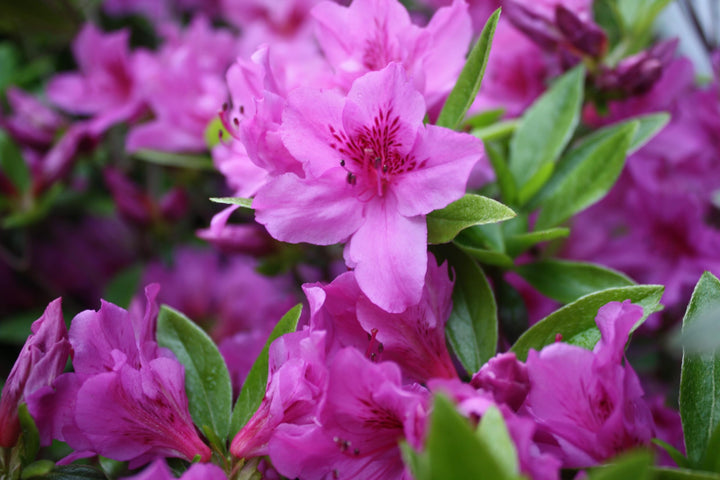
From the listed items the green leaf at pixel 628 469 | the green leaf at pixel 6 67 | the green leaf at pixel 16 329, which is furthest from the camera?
the green leaf at pixel 6 67

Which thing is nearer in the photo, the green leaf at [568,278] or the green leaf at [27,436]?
the green leaf at [27,436]

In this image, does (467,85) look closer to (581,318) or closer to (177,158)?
(581,318)

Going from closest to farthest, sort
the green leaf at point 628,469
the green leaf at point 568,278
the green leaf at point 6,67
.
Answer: the green leaf at point 628,469, the green leaf at point 568,278, the green leaf at point 6,67

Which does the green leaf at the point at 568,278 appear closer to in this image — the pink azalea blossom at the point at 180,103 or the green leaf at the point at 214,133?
the green leaf at the point at 214,133

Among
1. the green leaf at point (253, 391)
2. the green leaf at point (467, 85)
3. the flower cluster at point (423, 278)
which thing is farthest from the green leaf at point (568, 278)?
the green leaf at point (253, 391)

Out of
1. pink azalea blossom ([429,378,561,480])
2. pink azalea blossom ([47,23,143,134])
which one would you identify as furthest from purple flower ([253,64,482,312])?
pink azalea blossom ([47,23,143,134])

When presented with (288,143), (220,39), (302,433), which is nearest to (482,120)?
(288,143)

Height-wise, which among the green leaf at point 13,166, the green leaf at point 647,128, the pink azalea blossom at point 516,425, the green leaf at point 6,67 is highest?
the green leaf at point 647,128
